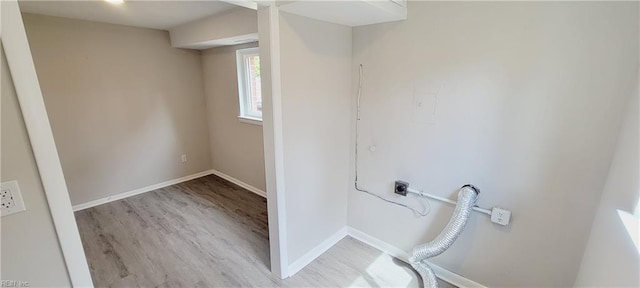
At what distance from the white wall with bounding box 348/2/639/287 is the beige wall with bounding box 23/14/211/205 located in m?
2.66

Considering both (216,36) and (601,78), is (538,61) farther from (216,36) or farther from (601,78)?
(216,36)

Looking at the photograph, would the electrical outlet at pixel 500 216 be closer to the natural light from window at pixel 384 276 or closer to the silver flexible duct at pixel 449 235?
the silver flexible duct at pixel 449 235

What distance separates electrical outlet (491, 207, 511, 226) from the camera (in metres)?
1.68

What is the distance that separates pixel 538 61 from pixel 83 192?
4353 mm

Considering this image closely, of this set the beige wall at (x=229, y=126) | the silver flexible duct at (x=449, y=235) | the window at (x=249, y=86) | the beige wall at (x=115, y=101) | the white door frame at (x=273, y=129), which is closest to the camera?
the white door frame at (x=273, y=129)

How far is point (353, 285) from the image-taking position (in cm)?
199

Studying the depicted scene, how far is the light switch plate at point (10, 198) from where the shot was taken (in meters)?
0.87

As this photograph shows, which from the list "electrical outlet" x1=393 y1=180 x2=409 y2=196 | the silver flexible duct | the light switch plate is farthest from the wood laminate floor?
the light switch plate

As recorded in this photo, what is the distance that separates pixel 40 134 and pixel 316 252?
1.92 metres

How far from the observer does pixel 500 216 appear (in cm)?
170

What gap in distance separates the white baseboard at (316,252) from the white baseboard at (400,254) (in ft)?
0.41

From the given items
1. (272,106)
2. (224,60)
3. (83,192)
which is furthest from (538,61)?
(83,192)

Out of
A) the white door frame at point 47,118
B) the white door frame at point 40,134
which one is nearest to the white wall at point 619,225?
the white door frame at point 47,118

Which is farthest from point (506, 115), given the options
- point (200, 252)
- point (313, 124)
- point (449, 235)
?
point (200, 252)
